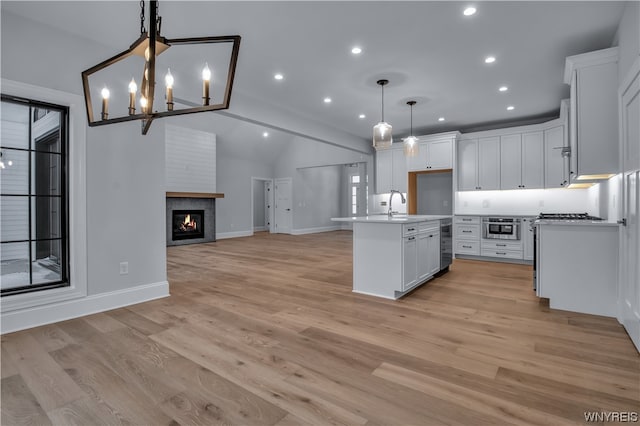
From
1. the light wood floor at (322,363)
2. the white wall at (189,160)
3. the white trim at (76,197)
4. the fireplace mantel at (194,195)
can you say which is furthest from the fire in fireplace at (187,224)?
the white trim at (76,197)

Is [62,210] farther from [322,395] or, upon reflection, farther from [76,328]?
[322,395]

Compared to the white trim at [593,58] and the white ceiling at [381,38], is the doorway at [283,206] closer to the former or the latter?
the white ceiling at [381,38]

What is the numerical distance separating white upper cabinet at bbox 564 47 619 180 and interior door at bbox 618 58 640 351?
262 millimetres

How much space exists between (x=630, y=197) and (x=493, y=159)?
413cm

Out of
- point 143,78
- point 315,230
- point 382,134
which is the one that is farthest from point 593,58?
point 315,230

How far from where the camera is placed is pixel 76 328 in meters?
2.86

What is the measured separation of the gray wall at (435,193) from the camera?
25.3 ft

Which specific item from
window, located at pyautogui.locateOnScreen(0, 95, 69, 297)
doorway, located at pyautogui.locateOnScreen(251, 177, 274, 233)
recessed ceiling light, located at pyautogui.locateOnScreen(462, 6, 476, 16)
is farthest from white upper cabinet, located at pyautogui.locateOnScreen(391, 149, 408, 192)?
window, located at pyautogui.locateOnScreen(0, 95, 69, 297)

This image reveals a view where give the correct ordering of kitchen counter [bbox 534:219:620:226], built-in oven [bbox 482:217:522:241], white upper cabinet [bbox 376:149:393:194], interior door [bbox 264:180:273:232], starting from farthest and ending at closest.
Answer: interior door [bbox 264:180:273:232] → white upper cabinet [bbox 376:149:393:194] → built-in oven [bbox 482:217:522:241] → kitchen counter [bbox 534:219:620:226]

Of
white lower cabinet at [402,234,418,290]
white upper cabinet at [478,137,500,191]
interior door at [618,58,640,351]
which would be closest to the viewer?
interior door at [618,58,640,351]

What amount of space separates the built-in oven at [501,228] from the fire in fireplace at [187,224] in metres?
7.46

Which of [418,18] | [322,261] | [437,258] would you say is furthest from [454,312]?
[322,261]

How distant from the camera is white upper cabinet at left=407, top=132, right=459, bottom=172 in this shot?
22.5 feet

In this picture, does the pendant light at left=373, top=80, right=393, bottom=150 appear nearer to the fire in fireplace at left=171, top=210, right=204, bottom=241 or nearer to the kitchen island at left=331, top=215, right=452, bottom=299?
the kitchen island at left=331, top=215, right=452, bottom=299
